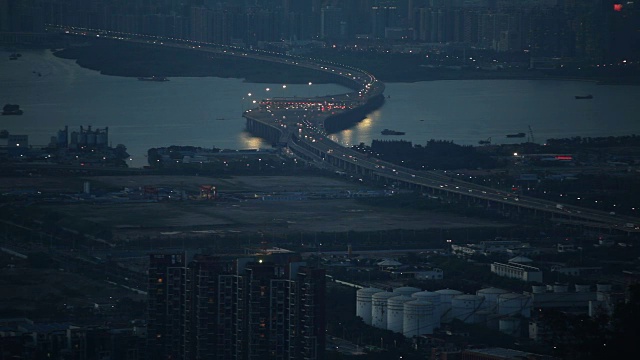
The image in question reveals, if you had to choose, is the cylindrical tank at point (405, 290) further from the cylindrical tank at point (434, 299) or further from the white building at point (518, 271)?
the white building at point (518, 271)

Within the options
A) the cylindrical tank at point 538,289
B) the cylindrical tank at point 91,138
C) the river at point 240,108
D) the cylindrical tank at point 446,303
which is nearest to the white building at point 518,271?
the cylindrical tank at point 538,289

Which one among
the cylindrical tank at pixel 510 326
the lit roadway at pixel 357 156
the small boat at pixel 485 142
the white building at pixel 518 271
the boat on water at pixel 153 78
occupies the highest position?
the cylindrical tank at pixel 510 326

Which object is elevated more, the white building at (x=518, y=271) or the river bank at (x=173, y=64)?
the white building at (x=518, y=271)

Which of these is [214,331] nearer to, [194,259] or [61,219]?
[194,259]

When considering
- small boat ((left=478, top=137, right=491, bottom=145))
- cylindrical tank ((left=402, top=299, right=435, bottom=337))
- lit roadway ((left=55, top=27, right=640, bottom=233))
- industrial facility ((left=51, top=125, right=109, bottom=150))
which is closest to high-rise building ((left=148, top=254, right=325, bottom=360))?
cylindrical tank ((left=402, top=299, right=435, bottom=337))

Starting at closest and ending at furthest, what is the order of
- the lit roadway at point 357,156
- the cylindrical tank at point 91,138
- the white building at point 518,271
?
the white building at point 518,271, the lit roadway at point 357,156, the cylindrical tank at point 91,138

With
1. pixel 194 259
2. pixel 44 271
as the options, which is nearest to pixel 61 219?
pixel 44 271

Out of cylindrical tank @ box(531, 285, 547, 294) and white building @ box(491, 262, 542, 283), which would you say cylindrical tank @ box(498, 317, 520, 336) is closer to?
cylindrical tank @ box(531, 285, 547, 294)
